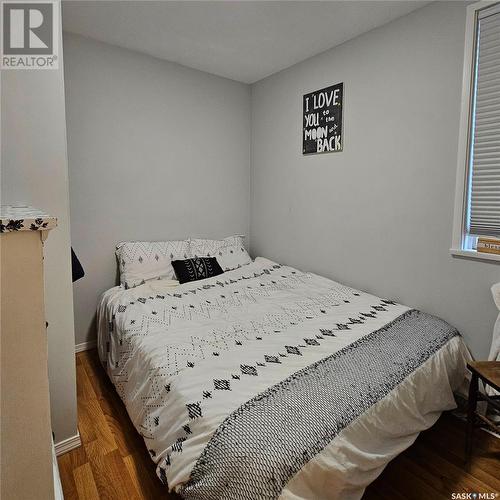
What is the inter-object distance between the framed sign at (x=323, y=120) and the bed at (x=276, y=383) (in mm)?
1275

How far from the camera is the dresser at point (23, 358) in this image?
841 mm

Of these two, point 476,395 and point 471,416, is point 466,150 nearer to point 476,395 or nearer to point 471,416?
point 476,395

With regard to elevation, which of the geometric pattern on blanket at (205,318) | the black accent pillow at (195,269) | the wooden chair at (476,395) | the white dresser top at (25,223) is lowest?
the wooden chair at (476,395)

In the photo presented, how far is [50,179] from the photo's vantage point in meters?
1.54

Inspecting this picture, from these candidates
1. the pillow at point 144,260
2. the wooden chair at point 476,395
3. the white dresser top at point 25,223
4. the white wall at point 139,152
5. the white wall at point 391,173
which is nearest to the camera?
the white dresser top at point 25,223

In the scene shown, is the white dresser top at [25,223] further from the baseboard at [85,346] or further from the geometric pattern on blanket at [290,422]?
the baseboard at [85,346]

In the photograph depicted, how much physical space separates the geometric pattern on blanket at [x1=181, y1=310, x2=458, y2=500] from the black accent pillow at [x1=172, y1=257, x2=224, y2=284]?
155cm

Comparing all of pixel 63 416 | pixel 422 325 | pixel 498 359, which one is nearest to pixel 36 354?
pixel 63 416

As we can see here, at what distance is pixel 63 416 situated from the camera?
A: 1685 millimetres

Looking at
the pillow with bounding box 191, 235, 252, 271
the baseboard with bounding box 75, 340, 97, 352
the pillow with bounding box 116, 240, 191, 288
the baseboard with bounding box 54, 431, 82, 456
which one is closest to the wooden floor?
the baseboard with bounding box 54, 431, 82, 456

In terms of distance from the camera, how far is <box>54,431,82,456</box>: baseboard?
1674mm

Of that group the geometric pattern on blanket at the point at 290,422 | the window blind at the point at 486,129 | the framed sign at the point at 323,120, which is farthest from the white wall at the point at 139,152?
the window blind at the point at 486,129

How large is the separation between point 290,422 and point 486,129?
75.5 inches

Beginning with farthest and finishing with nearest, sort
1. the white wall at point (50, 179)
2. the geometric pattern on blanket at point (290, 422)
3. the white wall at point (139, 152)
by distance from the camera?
the white wall at point (139, 152) < the white wall at point (50, 179) < the geometric pattern on blanket at point (290, 422)
